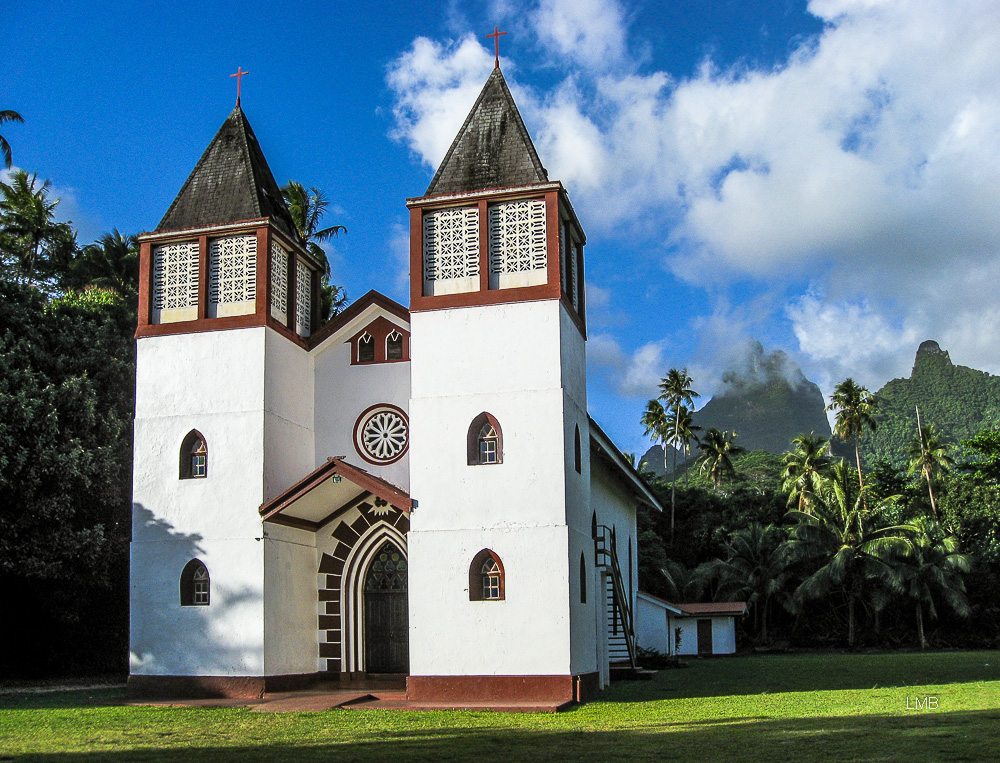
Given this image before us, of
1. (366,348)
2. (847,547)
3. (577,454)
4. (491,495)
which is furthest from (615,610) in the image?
(847,547)

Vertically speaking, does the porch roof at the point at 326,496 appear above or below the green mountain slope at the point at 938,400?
below

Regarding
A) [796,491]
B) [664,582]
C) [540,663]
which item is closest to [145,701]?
[540,663]

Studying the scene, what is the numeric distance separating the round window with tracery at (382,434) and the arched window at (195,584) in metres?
3.71

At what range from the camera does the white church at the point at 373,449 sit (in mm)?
16719

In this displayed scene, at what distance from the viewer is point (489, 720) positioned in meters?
14.1

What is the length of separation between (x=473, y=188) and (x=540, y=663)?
820 cm

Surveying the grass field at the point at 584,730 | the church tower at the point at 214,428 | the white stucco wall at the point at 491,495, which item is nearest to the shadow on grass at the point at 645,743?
the grass field at the point at 584,730

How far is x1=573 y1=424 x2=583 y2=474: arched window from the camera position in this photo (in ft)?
59.0

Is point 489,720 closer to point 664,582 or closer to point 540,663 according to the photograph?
point 540,663

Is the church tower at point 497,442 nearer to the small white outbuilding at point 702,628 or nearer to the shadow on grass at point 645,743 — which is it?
the shadow on grass at point 645,743

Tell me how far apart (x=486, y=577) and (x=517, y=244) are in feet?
18.8

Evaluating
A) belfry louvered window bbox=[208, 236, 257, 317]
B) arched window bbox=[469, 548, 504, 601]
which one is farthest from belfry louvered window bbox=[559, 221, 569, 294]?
belfry louvered window bbox=[208, 236, 257, 317]

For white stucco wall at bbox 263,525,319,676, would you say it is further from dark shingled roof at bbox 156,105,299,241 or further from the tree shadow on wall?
dark shingled roof at bbox 156,105,299,241

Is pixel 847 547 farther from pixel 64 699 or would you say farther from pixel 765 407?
pixel 765 407
